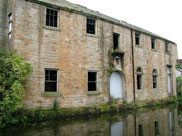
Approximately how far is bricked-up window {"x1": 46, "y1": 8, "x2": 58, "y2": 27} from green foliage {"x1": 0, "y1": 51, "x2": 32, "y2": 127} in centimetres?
359

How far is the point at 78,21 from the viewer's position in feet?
43.7

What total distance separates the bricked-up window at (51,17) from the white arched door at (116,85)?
655cm

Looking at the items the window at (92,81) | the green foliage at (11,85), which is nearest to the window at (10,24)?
the green foliage at (11,85)

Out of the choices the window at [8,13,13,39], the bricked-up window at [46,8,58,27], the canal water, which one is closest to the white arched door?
the canal water

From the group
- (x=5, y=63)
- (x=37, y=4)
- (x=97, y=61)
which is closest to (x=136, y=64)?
(x=97, y=61)

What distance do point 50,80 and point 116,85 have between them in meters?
6.38

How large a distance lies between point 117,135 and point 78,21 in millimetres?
8712

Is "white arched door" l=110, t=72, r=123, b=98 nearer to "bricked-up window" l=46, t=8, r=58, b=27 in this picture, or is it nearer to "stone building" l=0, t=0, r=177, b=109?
"stone building" l=0, t=0, r=177, b=109

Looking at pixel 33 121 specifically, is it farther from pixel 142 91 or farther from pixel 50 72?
pixel 142 91

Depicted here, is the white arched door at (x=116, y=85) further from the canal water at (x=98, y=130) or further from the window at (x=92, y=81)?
the canal water at (x=98, y=130)

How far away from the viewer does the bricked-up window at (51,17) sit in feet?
39.5

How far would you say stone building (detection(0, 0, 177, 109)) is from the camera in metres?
10.9

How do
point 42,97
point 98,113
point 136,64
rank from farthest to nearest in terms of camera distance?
point 136,64, point 98,113, point 42,97

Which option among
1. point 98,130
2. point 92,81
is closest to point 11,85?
point 98,130
